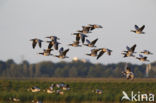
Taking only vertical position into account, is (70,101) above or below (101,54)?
below

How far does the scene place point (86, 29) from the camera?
32.9m

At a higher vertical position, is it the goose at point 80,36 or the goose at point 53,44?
the goose at point 80,36

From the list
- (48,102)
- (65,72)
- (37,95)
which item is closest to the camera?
(48,102)

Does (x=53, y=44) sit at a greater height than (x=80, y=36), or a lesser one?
lesser

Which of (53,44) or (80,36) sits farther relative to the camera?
(53,44)

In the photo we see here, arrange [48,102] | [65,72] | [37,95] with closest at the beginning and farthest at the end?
[48,102] < [37,95] < [65,72]

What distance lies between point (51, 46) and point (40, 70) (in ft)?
295

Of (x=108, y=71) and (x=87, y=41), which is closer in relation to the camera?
(x=87, y=41)

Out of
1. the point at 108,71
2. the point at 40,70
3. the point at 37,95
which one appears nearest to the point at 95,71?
the point at 108,71

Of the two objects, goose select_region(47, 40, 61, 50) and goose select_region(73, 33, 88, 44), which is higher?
goose select_region(73, 33, 88, 44)

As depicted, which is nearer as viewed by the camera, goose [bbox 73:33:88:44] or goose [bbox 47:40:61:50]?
goose [bbox 73:33:88:44]

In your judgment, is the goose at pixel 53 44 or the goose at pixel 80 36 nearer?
the goose at pixel 80 36

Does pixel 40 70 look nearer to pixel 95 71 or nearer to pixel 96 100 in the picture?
pixel 95 71

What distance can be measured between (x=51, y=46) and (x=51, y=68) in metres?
90.7
